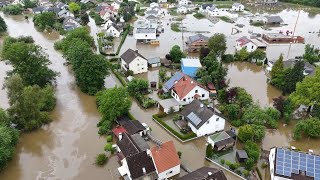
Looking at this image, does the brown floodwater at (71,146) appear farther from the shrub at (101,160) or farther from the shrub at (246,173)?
the shrub at (246,173)

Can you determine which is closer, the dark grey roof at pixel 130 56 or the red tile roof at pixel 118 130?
the red tile roof at pixel 118 130

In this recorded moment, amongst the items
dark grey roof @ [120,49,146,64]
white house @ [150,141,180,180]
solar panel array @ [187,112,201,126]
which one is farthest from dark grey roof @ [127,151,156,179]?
dark grey roof @ [120,49,146,64]

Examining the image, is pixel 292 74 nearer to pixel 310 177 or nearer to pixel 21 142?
pixel 310 177

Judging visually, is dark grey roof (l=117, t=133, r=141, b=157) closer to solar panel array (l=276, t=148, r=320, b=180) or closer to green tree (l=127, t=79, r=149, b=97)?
green tree (l=127, t=79, r=149, b=97)

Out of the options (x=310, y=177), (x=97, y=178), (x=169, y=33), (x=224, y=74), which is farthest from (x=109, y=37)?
(x=310, y=177)

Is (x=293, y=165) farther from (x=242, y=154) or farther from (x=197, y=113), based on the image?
(x=197, y=113)

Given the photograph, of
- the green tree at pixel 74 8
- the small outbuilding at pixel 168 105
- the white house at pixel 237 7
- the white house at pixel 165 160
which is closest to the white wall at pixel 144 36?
the small outbuilding at pixel 168 105

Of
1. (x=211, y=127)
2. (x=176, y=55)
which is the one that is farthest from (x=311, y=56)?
(x=211, y=127)

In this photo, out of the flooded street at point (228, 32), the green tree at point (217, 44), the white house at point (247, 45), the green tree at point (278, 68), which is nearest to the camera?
the green tree at point (278, 68)
